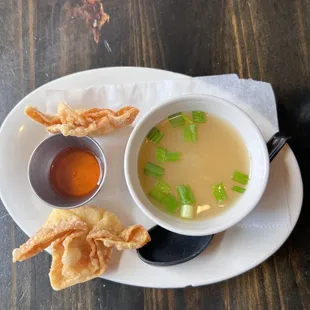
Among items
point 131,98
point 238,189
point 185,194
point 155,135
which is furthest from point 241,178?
point 131,98

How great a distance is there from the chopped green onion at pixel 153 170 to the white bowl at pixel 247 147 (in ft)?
0.12

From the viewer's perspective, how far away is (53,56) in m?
1.45

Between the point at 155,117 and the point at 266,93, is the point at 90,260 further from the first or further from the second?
the point at 266,93

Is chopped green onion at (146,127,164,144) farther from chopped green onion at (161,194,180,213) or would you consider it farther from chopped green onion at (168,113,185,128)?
chopped green onion at (161,194,180,213)

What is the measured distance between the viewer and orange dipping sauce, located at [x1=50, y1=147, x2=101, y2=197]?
1.24 metres

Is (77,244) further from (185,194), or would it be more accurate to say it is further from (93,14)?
(93,14)

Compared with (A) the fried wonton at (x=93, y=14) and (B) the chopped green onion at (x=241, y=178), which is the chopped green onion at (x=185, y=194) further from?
(A) the fried wonton at (x=93, y=14)

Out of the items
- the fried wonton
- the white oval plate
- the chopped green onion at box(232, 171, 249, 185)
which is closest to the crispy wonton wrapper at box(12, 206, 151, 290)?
the white oval plate

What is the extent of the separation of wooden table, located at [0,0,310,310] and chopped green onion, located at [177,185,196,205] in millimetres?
347

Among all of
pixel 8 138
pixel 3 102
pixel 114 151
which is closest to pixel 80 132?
pixel 114 151

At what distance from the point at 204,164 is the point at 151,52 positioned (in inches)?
19.2

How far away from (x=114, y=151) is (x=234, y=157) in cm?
36

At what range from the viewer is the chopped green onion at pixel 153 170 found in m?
1.20

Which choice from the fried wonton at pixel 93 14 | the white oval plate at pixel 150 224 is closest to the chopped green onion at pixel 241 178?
the white oval plate at pixel 150 224
